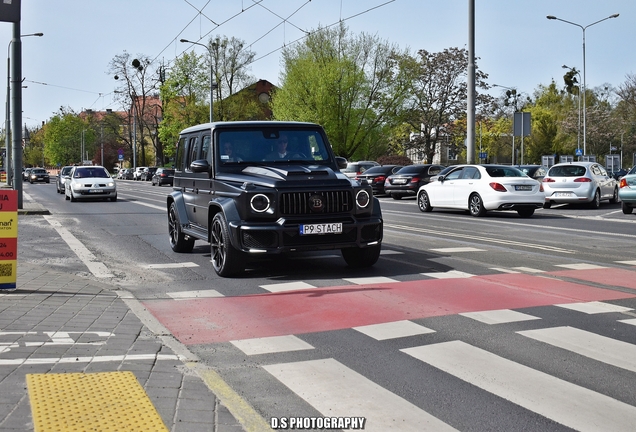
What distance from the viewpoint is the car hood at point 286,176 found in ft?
31.5

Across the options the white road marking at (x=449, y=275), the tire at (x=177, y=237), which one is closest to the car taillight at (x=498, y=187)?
the tire at (x=177, y=237)

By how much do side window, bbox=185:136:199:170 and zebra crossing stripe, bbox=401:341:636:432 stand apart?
6501mm

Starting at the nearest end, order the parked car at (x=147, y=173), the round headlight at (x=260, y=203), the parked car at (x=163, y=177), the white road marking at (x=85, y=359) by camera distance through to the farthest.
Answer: the white road marking at (x=85, y=359), the round headlight at (x=260, y=203), the parked car at (x=163, y=177), the parked car at (x=147, y=173)

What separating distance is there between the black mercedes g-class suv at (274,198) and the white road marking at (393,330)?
2794 mm

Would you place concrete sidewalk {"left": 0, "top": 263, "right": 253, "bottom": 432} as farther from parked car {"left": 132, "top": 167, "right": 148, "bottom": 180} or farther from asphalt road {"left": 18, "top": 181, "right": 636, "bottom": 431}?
parked car {"left": 132, "top": 167, "right": 148, "bottom": 180}

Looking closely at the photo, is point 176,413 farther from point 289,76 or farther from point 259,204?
point 289,76

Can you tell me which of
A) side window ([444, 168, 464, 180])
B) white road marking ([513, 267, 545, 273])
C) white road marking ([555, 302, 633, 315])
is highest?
side window ([444, 168, 464, 180])

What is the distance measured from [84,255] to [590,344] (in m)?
8.85

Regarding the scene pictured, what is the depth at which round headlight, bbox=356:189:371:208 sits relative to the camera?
983 centimetres

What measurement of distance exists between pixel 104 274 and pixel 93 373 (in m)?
5.55

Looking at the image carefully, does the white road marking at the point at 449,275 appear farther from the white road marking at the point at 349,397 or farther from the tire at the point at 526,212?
the tire at the point at 526,212

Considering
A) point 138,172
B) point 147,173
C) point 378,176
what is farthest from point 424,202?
point 138,172

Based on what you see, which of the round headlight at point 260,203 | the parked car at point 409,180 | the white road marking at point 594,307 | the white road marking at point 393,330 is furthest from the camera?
the parked car at point 409,180

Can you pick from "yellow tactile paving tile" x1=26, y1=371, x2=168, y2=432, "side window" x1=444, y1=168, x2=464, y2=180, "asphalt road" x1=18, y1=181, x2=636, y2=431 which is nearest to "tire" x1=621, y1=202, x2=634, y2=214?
"side window" x1=444, y1=168, x2=464, y2=180
